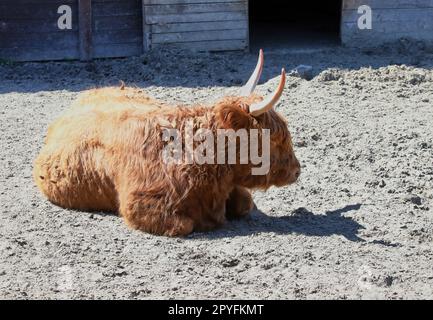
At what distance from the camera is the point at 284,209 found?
21.8 feet

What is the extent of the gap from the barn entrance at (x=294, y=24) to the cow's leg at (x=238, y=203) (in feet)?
18.9

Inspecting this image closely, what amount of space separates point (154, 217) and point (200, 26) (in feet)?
19.3

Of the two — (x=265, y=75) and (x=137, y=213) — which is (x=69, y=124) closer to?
(x=137, y=213)

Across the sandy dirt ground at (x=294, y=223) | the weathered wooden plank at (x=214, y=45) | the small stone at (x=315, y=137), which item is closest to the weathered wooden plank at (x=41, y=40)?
the weathered wooden plank at (x=214, y=45)

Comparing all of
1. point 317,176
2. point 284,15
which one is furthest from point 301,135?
point 284,15

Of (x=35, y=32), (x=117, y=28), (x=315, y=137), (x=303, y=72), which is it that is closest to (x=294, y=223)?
(x=315, y=137)

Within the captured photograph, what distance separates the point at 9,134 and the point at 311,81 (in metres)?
3.19

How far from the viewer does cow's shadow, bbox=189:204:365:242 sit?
611cm

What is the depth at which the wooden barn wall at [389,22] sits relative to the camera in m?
11.8

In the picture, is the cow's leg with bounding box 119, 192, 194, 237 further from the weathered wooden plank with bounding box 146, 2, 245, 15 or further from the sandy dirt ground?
the weathered wooden plank with bounding box 146, 2, 245, 15

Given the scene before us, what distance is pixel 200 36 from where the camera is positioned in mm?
11570

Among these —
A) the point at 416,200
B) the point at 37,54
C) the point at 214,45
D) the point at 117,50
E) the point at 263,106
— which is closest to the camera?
the point at 263,106

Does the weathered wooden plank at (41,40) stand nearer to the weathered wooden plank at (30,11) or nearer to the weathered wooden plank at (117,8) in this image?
the weathered wooden plank at (30,11)

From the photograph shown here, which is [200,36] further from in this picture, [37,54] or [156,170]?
[156,170]
